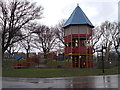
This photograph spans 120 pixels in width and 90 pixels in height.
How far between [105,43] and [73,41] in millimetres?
34288

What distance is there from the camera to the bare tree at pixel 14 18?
44.2 metres

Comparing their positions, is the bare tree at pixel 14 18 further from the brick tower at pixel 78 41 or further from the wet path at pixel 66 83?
the wet path at pixel 66 83

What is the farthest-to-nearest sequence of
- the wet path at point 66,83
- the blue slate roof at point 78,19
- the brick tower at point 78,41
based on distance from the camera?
the blue slate roof at point 78,19
the brick tower at point 78,41
the wet path at point 66,83

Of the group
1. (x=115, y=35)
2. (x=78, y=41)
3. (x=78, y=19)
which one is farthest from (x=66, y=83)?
(x=115, y=35)

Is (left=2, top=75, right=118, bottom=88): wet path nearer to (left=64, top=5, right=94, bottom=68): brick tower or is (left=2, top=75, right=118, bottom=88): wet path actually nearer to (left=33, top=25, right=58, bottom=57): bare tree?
(left=64, top=5, right=94, bottom=68): brick tower

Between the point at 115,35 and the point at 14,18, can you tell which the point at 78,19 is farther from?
the point at 115,35

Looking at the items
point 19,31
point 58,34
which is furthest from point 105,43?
point 19,31

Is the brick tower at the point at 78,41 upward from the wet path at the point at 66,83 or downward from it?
upward

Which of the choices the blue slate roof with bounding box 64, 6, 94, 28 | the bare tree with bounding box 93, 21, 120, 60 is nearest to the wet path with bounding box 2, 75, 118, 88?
the blue slate roof with bounding box 64, 6, 94, 28

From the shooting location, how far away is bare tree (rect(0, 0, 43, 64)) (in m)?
44.2

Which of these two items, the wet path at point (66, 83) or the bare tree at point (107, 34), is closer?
the wet path at point (66, 83)

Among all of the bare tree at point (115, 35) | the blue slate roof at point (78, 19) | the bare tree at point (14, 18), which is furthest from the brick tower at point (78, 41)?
the bare tree at point (115, 35)

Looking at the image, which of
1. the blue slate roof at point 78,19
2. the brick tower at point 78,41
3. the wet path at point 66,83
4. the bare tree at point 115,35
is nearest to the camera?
the wet path at point 66,83

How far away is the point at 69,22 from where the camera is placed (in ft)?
119
